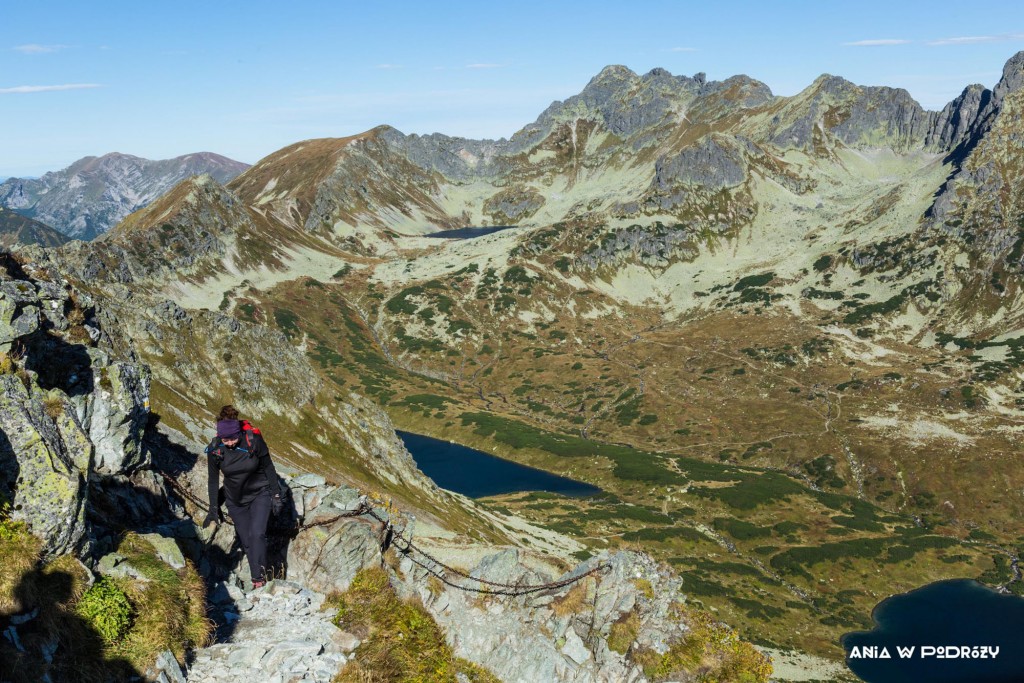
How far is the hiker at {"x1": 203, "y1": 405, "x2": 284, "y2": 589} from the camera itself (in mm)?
16750

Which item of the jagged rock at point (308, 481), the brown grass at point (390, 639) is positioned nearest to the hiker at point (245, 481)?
the brown grass at point (390, 639)

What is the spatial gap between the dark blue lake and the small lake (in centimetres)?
6624

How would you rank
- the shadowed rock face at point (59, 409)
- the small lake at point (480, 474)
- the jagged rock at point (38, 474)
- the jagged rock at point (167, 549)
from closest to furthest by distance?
the jagged rock at point (38, 474) < the shadowed rock face at point (59, 409) < the jagged rock at point (167, 549) < the small lake at point (480, 474)

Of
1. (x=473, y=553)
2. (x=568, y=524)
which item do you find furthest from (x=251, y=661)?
(x=568, y=524)

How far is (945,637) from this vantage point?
99312mm

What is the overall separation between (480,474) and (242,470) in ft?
477

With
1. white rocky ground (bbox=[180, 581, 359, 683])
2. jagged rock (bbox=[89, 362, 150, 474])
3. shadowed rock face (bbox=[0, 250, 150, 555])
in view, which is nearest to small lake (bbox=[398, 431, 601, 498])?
shadowed rock face (bbox=[0, 250, 150, 555])

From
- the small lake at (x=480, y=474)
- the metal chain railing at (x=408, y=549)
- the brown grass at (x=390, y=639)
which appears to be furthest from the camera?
the small lake at (x=480, y=474)

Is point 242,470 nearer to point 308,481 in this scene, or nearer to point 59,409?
point 59,409

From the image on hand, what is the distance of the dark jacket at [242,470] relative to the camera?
16781 millimetres

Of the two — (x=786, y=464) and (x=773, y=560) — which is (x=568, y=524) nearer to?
(x=773, y=560)

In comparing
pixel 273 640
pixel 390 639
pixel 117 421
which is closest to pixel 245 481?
pixel 273 640

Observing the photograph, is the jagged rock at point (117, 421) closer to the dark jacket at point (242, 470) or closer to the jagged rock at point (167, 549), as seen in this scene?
the jagged rock at point (167, 549)

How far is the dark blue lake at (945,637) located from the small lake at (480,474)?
66.2 m
